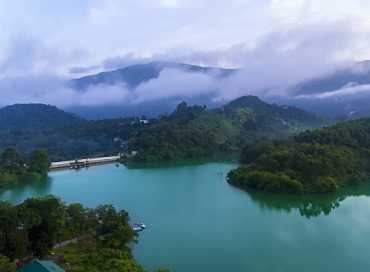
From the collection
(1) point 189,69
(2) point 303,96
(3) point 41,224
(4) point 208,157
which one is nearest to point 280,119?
(4) point 208,157

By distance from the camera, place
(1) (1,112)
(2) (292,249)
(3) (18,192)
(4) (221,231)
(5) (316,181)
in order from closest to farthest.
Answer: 1. (2) (292,249)
2. (4) (221,231)
3. (5) (316,181)
4. (3) (18,192)
5. (1) (1,112)

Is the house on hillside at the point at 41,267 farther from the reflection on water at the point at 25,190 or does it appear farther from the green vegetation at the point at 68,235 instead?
the reflection on water at the point at 25,190

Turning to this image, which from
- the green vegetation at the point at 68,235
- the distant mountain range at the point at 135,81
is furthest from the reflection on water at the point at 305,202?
the distant mountain range at the point at 135,81

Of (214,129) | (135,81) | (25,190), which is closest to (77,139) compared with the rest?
(214,129)

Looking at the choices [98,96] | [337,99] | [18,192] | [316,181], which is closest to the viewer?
[316,181]

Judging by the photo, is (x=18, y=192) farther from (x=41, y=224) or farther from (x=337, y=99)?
(x=337, y=99)

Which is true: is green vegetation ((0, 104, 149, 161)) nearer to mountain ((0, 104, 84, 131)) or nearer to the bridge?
mountain ((0, 104, 84, 131))

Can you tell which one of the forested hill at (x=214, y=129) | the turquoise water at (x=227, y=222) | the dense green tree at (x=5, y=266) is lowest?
the turquoise water at (x=227, y=222)

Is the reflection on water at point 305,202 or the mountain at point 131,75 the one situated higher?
the mountain at point 131,75
